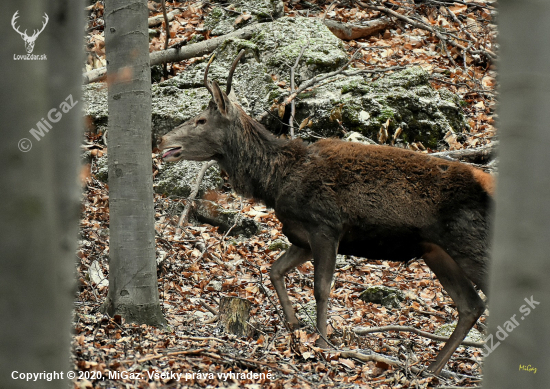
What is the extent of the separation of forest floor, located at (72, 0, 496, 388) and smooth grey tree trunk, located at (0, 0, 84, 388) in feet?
7.09

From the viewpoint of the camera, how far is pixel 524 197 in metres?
1.65

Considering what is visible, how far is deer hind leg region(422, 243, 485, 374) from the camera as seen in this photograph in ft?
19.2

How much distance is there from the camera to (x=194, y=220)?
9.37 meters

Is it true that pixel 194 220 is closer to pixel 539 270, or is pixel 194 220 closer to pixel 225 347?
pixel 225 347

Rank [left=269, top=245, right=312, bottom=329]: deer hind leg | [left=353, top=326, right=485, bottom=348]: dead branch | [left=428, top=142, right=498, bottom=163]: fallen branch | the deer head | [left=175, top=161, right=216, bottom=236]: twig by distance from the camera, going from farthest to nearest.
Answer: [left=428, top=142, right=498, bottom=163]: fallen branch
[left=175, top=161, right=216, bottom=236]: twig
the deer head
[left=269, top=245, right=312, bottom=329]: deer hind leg
[left=353, top=326, right=485, bottom=348]: dead branch

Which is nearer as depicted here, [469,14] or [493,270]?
[493,270]

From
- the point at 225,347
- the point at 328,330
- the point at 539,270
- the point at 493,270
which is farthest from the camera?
the point at 328,330

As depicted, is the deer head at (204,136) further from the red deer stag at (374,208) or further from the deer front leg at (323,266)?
the deer front leg at (323,266)

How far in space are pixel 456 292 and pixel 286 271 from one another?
1.94 m

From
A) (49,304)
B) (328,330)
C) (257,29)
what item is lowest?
(328,330)

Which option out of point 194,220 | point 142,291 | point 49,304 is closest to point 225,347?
point 142,291

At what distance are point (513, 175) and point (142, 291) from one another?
430 centimetres
